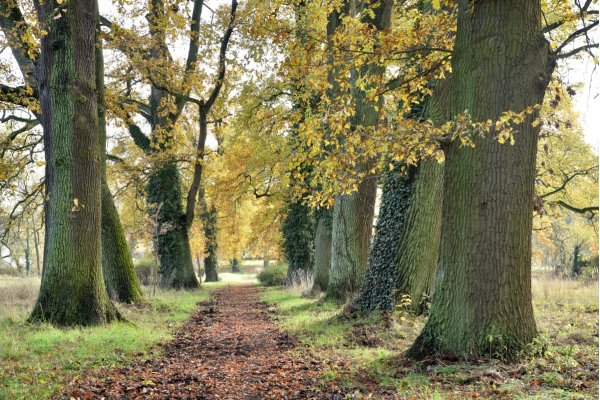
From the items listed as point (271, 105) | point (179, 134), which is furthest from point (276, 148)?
point (179, 134)

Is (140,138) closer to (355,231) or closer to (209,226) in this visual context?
(355,231)

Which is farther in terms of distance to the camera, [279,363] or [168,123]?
[168,123]

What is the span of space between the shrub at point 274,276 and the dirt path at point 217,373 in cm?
1706

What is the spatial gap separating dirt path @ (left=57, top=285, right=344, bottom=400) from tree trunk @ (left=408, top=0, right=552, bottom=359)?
1.89 m

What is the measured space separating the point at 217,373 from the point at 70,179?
4.64 meters

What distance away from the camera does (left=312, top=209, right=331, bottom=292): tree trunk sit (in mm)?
15961

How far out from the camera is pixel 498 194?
18.3ft

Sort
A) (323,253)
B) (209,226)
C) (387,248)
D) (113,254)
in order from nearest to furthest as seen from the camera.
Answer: (387,248) < (113,254) < (323,253) < (209,226)

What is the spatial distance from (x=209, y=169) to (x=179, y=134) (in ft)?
15.3

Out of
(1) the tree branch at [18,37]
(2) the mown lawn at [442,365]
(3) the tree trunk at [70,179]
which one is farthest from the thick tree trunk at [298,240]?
(3) the tree trunk at [70,179]

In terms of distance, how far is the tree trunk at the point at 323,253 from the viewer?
52.4 feet

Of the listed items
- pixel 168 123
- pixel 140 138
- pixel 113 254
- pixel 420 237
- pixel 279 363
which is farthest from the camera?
pixel 140 138

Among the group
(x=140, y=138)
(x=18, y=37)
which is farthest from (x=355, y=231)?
(x=140, y=138)

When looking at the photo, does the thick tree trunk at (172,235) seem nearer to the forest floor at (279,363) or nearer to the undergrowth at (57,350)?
the forest floor at (279,363)
